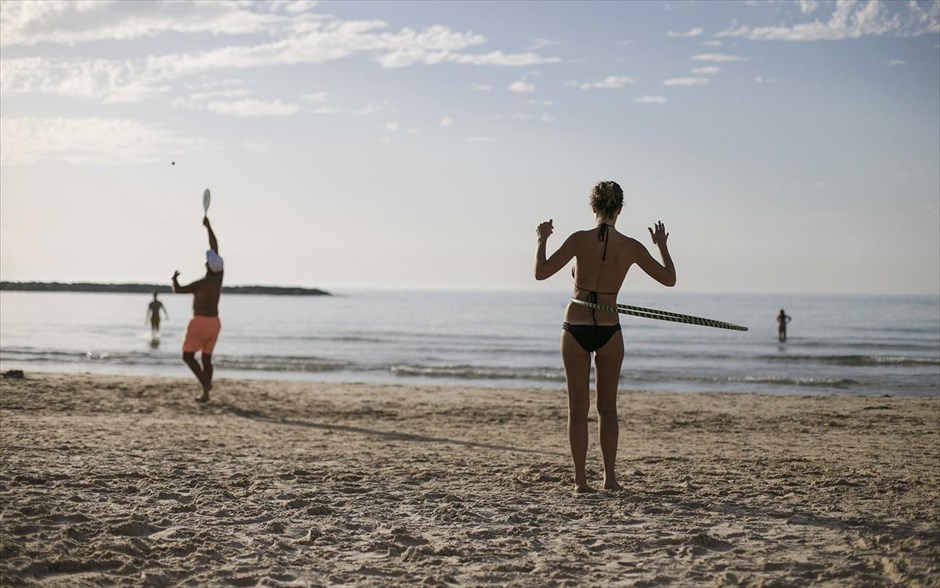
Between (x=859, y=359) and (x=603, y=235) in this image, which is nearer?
(x=603, y=235)

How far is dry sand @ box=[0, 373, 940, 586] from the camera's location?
404cm

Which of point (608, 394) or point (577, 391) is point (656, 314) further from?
point (577, 391)

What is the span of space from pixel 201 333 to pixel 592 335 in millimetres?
7098

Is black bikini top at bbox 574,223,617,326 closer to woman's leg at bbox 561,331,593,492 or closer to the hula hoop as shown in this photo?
the hula hoop

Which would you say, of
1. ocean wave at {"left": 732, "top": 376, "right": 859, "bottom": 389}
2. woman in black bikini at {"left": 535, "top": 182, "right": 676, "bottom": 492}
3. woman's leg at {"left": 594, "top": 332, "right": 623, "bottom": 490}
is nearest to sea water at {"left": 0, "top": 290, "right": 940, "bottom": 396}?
ocean wave at {"left": 732, "top": 376, "right": 859, "bottom": 389}

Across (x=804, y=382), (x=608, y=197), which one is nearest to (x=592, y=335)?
(x=608, y=197)

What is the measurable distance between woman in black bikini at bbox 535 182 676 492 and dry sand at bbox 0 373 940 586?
88 cm

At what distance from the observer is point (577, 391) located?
5430 mm

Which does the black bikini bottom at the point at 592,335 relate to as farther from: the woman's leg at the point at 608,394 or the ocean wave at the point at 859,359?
the ocean wave at the point at 859,359

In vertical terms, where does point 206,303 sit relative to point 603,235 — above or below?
below

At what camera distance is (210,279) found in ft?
35.6

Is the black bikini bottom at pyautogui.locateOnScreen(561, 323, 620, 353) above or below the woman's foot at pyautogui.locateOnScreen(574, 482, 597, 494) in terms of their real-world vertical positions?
above

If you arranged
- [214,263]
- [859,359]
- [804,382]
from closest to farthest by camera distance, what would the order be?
1. [214,263]
2. [804,382]
3. [859,359]

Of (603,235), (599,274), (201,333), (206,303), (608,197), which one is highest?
(608,197)
